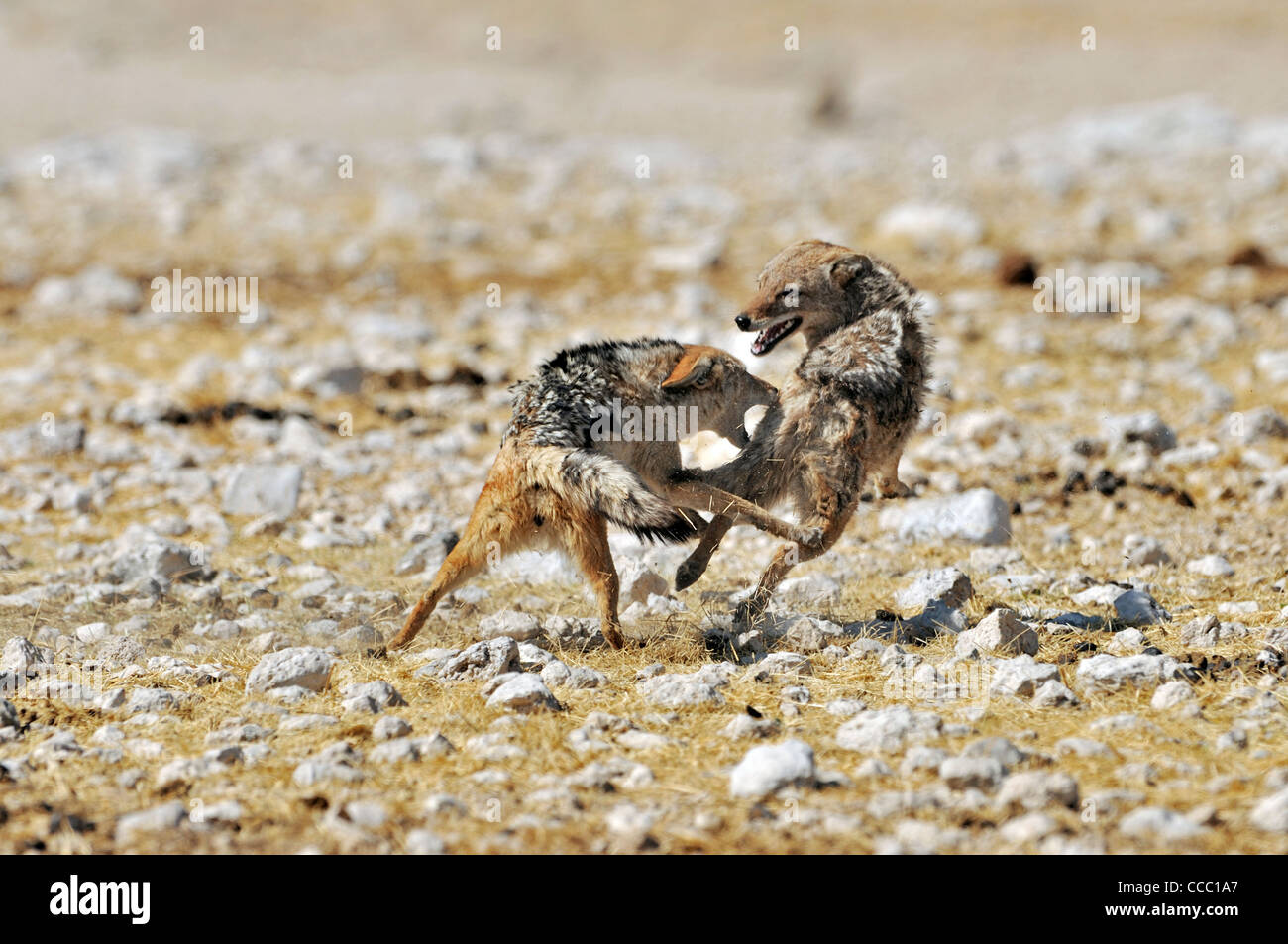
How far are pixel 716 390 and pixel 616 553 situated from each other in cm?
136

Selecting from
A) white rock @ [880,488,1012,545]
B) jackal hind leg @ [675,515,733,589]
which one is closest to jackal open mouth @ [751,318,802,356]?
jackal hind leg @ [675,515,733,589]

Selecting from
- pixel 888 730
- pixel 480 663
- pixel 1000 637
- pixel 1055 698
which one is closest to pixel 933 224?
pixel 1000 637

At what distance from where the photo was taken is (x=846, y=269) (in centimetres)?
716

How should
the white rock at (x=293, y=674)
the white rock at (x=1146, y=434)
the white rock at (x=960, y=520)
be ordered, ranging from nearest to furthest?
1. the white rock at (x=293, y=674)
2. the white rock at (x=960, y=520)
3. the white rock at (x=1146, y=434)

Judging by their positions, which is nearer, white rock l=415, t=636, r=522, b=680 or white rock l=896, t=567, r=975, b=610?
white rock l=415, t=636, r=522, b=680

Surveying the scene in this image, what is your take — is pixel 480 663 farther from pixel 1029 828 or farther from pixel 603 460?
pixel 1029 828

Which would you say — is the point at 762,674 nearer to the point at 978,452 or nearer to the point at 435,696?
the point at 435,696

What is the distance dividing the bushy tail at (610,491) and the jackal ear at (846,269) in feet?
6.45

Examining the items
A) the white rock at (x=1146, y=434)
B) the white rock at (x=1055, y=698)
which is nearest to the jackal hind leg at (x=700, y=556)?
the white rock at (x=1055, y=698)

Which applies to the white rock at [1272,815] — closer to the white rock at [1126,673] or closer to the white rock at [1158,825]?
the white rock at [1158,825]

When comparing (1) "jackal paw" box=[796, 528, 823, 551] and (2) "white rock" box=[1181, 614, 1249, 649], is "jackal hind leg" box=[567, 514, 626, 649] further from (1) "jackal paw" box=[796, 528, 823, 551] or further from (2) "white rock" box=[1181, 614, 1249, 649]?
(2) "white rock" box=[1181, 614, 1249, 649]

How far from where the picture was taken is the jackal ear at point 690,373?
657cm

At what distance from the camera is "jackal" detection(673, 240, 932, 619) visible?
6.52 metres

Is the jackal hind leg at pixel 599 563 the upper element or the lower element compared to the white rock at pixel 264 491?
lower
